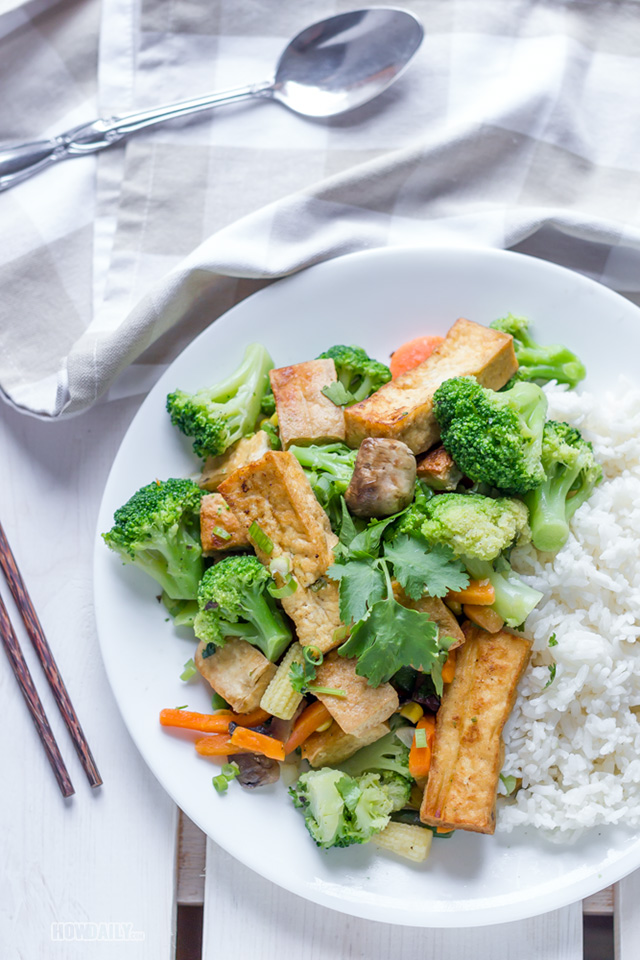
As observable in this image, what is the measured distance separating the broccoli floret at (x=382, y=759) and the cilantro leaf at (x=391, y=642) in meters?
0.41

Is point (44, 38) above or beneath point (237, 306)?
above

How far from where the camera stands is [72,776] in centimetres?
340

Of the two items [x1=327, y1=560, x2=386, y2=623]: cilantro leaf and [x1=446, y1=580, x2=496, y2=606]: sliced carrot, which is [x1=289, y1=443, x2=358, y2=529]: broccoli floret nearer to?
[x1=327, y1=560, x2=386, y2=623]: cilantro leaf

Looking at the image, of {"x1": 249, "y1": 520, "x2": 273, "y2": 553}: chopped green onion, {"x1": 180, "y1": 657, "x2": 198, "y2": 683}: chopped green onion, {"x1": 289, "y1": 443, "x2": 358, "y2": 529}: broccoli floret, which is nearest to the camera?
{"x1": 249, "y1": 520, "x2": 273, "y2": 553}: chopped green onion

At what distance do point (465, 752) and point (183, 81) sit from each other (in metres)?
3.30

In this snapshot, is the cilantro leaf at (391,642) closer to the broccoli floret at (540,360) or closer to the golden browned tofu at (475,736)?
the golden browned tofu at (475,736)

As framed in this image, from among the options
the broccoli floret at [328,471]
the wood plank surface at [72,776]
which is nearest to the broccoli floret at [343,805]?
the wood plank surface at [72,776]

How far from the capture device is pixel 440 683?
2.88m

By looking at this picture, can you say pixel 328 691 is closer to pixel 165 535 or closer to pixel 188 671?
pixel 188 671

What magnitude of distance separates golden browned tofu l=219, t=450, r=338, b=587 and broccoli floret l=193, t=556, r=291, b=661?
0.37ft

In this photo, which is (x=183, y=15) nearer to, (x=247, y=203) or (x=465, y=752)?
(x=247, y=203)

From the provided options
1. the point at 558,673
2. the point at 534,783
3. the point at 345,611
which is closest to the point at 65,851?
the point at 345,611

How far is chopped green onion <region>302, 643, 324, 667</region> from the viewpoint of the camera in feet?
9.21

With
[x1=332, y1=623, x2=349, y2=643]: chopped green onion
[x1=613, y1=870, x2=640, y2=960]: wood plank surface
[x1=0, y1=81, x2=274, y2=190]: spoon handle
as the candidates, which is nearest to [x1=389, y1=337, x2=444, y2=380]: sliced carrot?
[x1=332, y1=623, x2=349, y2=643]: chopped green onion
